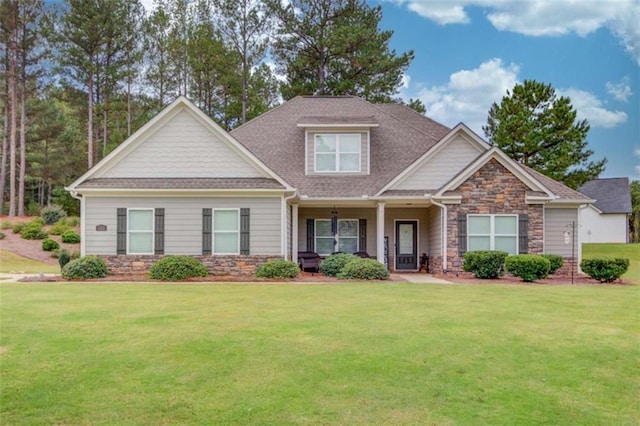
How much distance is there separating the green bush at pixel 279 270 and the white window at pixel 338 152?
548cm

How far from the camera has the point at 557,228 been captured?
721 inches

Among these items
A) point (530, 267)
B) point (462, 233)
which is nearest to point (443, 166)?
point (462, 233)

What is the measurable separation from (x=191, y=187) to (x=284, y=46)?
17910 millimetres

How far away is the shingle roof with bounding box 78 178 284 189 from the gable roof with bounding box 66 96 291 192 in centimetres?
3

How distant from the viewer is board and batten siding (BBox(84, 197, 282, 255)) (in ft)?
54.8

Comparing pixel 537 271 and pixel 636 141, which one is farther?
pixel 537 271

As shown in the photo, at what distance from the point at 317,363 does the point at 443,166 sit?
47.0 ft

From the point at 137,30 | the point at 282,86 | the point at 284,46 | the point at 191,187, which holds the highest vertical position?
the point at 137,30

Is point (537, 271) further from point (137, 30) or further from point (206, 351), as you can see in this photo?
point (137, 30)

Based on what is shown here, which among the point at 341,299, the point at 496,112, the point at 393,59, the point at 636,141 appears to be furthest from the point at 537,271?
the point at 393,59

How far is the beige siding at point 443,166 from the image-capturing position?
18469 millimetres

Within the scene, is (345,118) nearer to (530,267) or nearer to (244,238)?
(244,238)

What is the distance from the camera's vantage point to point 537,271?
1501 centimetres

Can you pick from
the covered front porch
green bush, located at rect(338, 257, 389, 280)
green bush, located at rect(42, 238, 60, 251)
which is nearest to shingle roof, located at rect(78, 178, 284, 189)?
green bush, located at rect(338, 257, 389, 280)
